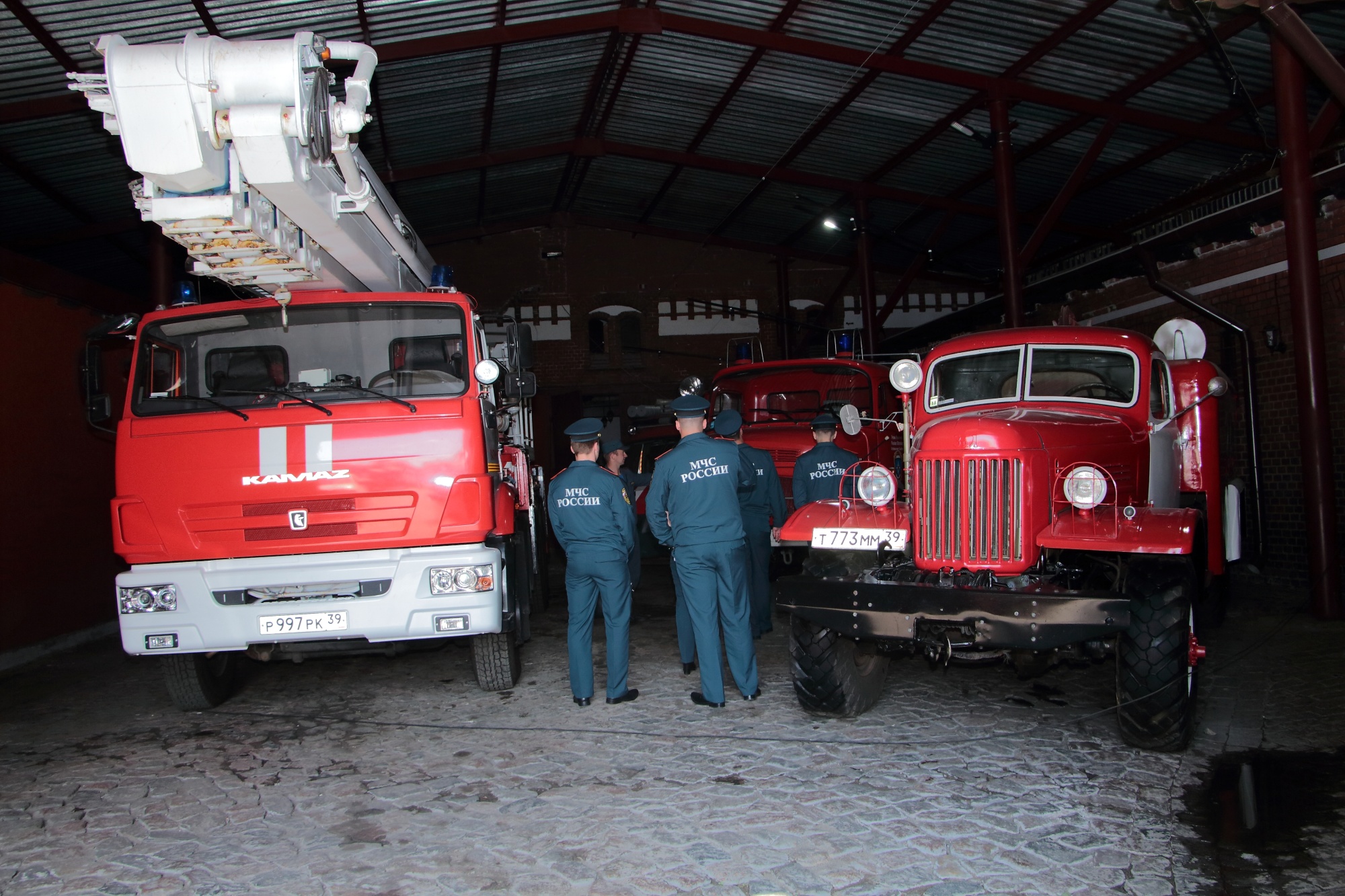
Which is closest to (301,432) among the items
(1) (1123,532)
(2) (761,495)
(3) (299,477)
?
(3) (299,477)

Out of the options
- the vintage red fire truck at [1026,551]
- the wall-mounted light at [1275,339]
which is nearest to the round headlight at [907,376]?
the vintage red fire truck at [1026,551]

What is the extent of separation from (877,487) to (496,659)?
2517 mm

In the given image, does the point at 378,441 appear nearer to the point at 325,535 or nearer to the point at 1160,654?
the point at 325,535

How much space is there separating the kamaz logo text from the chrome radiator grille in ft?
9.66

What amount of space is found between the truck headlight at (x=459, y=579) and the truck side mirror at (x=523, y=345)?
1404 mm

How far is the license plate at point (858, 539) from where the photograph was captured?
16.1 ft

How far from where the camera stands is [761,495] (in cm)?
696

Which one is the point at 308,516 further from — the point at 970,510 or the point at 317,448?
the point at 970,510

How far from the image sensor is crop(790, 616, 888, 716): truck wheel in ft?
16.5

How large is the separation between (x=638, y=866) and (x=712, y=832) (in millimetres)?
383

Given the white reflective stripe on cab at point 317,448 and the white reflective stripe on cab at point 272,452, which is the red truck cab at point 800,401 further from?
the white reflective stripe on cab at point 272,452

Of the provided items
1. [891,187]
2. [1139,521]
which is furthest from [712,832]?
[891,187]

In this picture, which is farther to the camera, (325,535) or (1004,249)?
(1004,249)

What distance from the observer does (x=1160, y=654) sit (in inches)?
170
